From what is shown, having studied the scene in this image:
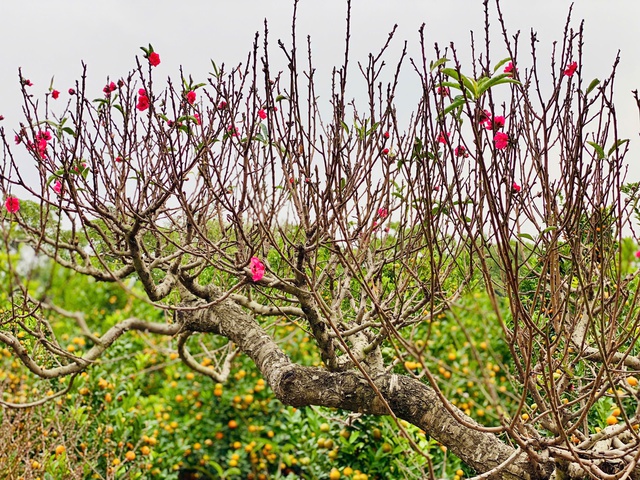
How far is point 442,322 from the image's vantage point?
19.1 ft

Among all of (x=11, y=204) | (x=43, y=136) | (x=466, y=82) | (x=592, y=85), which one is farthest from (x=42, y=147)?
(x=592, y=85)

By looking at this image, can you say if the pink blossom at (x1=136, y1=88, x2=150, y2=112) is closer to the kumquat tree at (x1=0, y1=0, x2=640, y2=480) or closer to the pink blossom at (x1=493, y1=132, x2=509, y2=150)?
the kumquat tree at (x1=0, y1=0, x2=640, y2=480)

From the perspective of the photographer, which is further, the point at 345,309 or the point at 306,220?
the point at 345,309

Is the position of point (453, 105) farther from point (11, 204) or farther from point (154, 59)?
point (11, 204)

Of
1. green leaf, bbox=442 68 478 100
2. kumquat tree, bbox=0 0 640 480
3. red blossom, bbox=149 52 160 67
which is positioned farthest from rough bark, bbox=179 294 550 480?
red blossom, bbox=149 52 160 67

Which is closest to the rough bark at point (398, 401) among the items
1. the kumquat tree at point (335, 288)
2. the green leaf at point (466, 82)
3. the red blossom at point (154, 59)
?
the kumquat tree at point (335, 288)

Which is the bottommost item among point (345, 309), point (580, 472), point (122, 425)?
point (580, 472)

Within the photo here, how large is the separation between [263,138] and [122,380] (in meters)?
3.32

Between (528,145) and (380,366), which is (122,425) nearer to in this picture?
(380,366)

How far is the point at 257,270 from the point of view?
234 cm

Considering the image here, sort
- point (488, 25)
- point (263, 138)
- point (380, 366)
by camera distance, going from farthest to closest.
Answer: point (380, 366) < point (263, 138) < point (488, 25)

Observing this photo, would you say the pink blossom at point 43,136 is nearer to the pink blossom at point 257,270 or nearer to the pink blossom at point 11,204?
the pink blossom at point 11,204

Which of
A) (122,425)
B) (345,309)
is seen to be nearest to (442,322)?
(345,309)

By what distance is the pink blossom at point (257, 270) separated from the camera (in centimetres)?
231
